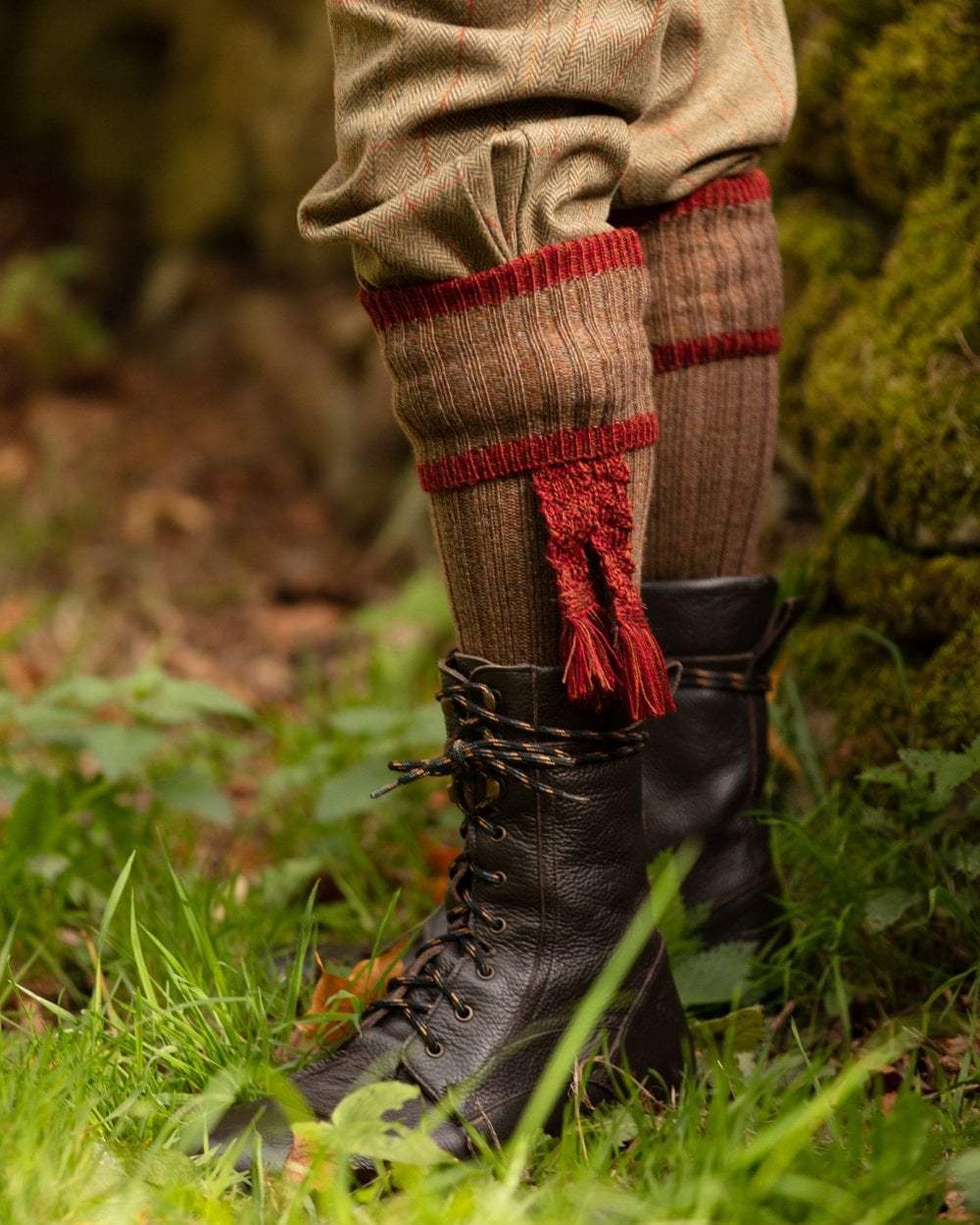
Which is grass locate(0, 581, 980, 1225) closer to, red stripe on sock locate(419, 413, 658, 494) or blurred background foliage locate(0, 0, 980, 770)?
blurred background foliage locate(0, 0, 980, 770)

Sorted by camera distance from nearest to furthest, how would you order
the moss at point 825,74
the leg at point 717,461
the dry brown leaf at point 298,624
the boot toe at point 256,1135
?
the boot toe at point 256,1135 → the leg at point 717,461 → the moss at point 825,74 → the dry brown leaf at point 298,624

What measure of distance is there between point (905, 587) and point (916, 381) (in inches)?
10.6

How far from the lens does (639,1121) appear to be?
1151 millimetres

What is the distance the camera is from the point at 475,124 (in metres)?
1.18

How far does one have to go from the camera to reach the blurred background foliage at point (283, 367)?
176 cm

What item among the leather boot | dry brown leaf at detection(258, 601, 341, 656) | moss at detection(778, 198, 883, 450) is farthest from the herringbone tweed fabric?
dry brown leaf at detection(258, 601, 341, 656)

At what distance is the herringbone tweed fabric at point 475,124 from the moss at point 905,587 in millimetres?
697

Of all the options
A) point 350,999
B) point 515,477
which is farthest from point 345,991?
point 515,477

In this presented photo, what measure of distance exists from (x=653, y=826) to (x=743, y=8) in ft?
3.04

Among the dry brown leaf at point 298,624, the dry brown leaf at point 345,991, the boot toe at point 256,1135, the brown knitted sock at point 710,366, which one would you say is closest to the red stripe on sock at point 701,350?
the brown knitted sock at point 710,366

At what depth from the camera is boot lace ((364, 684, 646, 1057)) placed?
126cm

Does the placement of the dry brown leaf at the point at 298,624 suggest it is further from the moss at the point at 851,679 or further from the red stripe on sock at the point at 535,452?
the red stripe on sock at the point at 535,452

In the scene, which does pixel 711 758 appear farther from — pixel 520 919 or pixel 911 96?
pixel 911 96

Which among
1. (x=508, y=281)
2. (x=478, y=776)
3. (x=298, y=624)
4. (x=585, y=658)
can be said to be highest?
(x=508, y=281)
